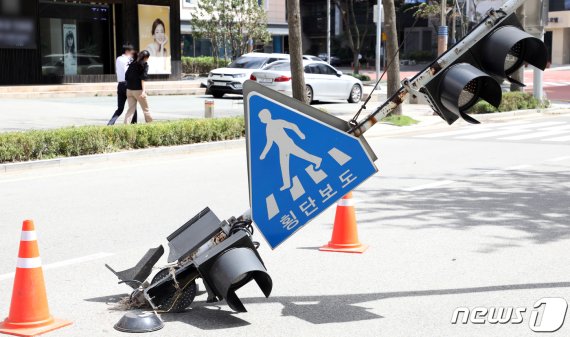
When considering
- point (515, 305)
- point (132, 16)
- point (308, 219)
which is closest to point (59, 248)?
point (308, 219)

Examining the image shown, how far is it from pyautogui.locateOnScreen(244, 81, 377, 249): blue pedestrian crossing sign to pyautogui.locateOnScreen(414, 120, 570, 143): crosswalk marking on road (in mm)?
13029

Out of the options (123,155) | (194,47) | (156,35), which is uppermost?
(194,47)

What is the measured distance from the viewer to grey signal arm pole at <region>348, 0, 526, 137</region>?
5496mm

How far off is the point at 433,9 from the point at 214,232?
50827 millimetres

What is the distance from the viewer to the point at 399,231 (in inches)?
324

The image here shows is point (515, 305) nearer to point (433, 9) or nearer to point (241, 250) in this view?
point (241, 250)

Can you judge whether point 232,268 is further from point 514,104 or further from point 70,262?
point 514,104

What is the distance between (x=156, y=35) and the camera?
35406 mm

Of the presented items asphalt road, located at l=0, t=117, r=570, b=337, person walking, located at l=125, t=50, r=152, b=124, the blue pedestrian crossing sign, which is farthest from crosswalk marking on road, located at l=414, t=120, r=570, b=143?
the blue pedestrian crossing sign

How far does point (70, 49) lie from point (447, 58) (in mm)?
29585

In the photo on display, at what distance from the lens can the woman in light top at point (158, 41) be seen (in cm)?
3522

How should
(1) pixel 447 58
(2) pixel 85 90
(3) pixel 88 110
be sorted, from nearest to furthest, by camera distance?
(1) pixel 447 58 → (3) pixel 88 110 → (2) pixel 85 90

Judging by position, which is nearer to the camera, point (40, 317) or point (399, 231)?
point (40, 317)

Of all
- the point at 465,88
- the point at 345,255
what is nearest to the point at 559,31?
the point at 345,255
